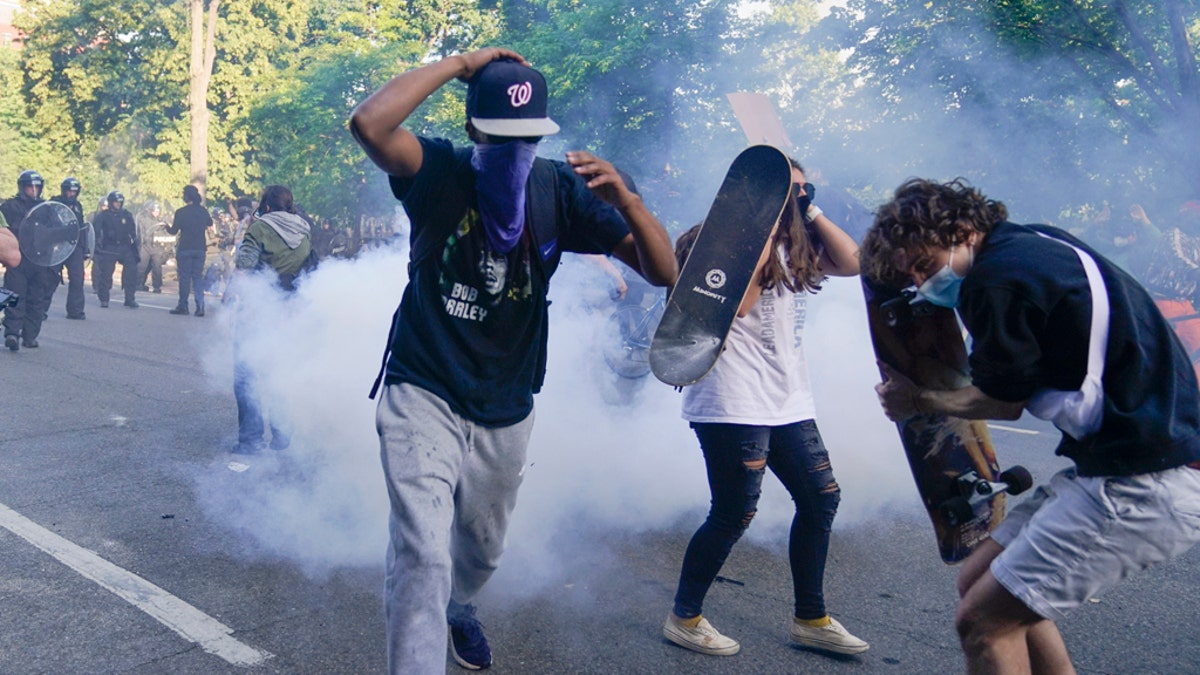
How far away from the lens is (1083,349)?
7.18 ft

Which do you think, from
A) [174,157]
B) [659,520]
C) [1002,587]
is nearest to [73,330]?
[659,520]

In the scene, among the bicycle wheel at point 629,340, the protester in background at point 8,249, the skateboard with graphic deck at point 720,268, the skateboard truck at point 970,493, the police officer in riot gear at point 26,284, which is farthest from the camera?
the police officer in riot gear at point 26,284

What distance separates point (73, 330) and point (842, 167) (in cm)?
944

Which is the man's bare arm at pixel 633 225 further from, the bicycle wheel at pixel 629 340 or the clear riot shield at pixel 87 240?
the clear riot shield at pixel 87 240

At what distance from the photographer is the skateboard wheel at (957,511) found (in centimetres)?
264

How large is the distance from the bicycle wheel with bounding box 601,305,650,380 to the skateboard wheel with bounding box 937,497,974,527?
4.48m

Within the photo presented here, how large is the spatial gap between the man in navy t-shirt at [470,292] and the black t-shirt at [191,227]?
1332cm

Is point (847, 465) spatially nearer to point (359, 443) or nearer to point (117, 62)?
point (359, 443)

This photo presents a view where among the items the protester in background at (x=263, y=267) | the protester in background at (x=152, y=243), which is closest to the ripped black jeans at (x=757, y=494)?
the protester in background at (x=263, y=267)

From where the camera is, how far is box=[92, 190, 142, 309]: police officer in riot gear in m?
15.7

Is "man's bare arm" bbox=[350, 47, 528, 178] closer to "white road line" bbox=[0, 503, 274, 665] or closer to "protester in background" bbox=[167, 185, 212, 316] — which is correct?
"white road line" bbox=[0, 503, 274, 665]

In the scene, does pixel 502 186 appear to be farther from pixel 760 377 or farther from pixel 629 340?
pixel 629 340

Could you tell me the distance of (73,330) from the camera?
1216 cm

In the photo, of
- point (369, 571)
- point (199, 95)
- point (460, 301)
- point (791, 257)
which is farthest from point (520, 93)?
point (199, 95)
